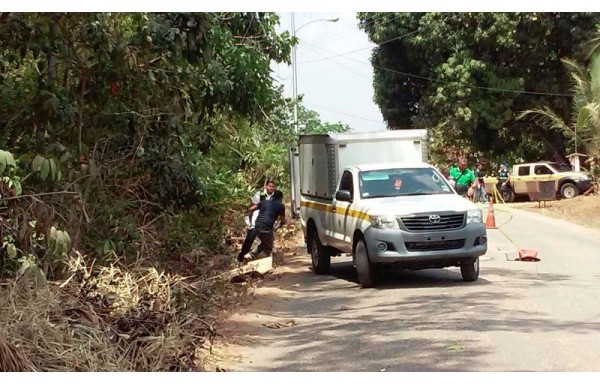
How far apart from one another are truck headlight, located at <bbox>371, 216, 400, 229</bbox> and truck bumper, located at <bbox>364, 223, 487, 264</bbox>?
0.07 metres

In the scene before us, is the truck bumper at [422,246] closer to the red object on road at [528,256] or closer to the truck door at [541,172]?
the red object on road at [528,256]

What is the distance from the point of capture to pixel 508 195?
34.8m

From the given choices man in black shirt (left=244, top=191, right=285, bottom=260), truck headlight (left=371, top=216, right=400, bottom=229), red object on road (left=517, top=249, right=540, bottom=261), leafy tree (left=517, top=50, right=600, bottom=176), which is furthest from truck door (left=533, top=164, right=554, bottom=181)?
truck headlight (left=371, top=216, right=400, bottom=229)

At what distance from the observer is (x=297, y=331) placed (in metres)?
9.02

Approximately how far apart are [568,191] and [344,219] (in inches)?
863

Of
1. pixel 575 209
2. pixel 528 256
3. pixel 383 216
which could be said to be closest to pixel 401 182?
pixel 383 216

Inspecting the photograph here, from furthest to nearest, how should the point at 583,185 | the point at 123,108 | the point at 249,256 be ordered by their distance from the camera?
1. the point at 583,185
2. the point at 249,256
3. the point at 123,108

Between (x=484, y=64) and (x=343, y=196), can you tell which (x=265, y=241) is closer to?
(x=343, y=196)

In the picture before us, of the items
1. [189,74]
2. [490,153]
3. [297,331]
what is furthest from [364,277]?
[490,153]

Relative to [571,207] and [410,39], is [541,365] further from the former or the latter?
[410,39]

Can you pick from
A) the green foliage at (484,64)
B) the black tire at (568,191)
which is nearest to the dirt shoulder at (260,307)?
the black tire at (568,191)

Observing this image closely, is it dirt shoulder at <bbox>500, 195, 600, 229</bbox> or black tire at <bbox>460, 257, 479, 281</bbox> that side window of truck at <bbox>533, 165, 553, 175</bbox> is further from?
black tire at <bbox>460, 257, 479, 281</bbox>

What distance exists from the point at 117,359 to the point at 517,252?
1029 centimetres

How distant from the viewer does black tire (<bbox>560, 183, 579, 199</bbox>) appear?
32.0m
